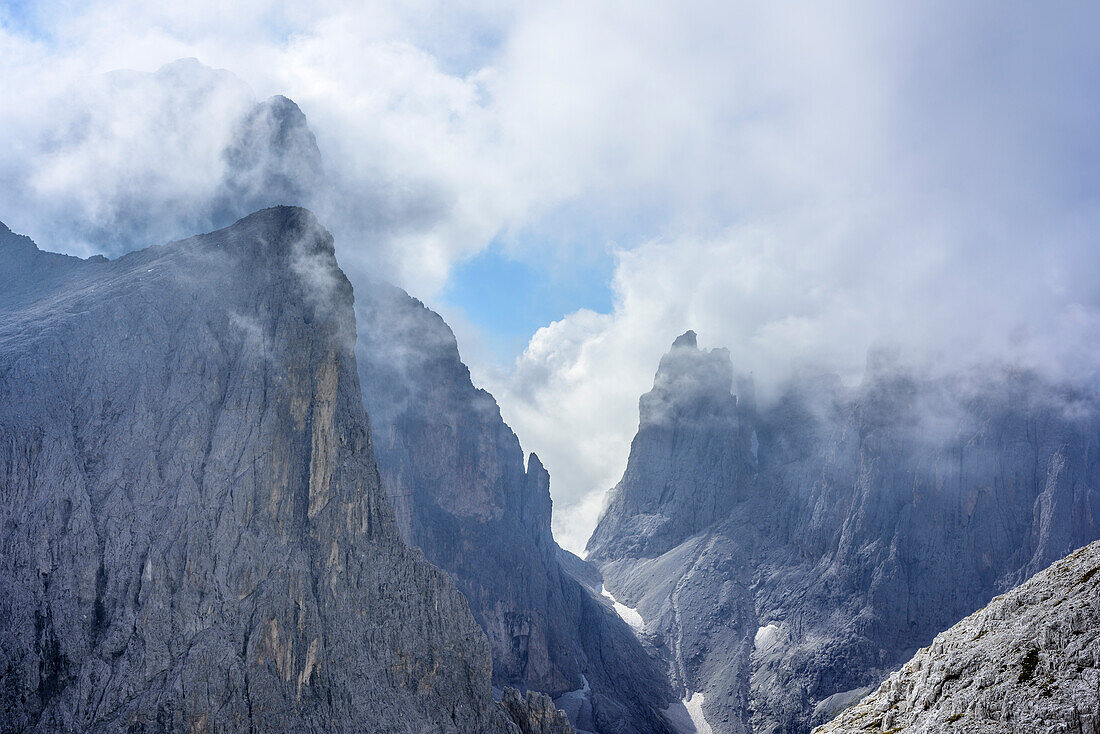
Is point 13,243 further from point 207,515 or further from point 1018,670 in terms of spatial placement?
point 1018,670

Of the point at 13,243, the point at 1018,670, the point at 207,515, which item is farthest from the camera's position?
the point at 13,243

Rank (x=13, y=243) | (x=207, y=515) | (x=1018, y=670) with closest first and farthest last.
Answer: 1. (x=1018, y=670)
2. (x=207, y=515)
3. (x=13, y=243)

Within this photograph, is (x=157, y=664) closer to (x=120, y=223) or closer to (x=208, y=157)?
(x=120, y=223)

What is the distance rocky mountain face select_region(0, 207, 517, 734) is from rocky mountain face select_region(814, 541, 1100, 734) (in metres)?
76.8

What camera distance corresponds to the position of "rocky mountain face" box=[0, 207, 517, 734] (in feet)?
292

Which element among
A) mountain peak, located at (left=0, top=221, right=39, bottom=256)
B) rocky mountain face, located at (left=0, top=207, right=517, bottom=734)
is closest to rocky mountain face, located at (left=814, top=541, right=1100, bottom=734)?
rocky mountain face, located at (left=0, top=207, right=517, bottom=734)

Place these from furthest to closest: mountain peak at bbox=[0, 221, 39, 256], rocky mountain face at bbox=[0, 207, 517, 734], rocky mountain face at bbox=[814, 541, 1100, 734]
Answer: mountain peak at bbox=[0, 221, 39, 256] → rocky mountain face at bbox=[0, 207, 517, 734] → rocky mountain face at bbox=[814, 541, 1100, 734]

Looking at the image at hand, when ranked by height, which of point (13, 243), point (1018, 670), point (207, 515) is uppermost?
point (13, 243)

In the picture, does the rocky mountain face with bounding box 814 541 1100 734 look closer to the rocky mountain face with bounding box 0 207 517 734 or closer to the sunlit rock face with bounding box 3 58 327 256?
the rocky mountain face with bounding box 0 207 517 734

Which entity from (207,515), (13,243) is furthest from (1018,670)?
(13,243)

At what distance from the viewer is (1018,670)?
35188mm

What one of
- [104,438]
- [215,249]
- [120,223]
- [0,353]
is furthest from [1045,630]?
[120,223]

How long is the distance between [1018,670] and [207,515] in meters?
95.2

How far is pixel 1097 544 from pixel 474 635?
340ft
